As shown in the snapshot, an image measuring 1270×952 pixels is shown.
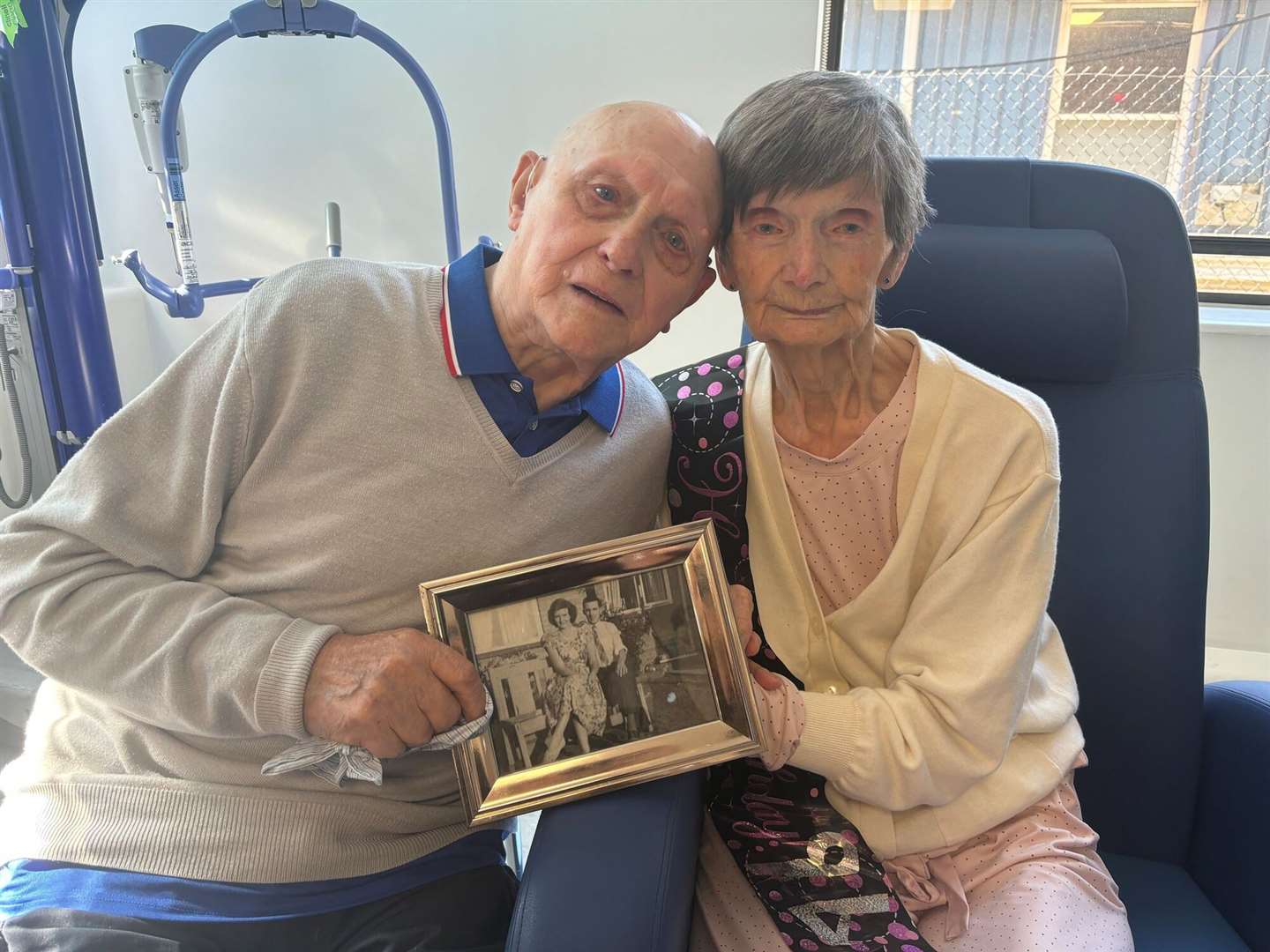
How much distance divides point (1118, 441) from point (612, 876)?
1078 mm

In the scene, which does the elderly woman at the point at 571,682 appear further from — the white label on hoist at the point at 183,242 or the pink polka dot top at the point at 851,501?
the white label on hoist at the point at 183,242

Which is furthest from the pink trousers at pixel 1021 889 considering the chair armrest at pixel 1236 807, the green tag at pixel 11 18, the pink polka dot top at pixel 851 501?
the green tag at pixel 11 18

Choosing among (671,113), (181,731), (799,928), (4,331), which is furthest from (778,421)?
(4,331)

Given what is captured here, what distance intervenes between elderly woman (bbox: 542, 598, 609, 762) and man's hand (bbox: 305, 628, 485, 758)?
0.09m

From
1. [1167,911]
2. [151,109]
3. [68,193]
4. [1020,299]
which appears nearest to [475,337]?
[1020,299]

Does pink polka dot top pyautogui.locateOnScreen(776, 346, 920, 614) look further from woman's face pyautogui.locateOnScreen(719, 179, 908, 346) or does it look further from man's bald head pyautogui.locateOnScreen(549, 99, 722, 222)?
man's bald head pyautogui.locateOnScreen(549, 99, 722, 222)

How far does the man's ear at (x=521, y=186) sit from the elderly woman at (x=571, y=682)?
1.70 ft

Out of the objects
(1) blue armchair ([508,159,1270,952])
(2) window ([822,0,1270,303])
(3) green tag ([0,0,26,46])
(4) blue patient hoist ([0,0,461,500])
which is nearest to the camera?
(1) blue armchair ([508,159,1270,952])

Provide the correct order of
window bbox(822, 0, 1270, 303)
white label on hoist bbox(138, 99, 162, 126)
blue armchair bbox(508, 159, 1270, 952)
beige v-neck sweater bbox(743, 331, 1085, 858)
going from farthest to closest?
window bbox(822, 0, 1270, 303) → white label on hoist bbox(138, 99, 162, 126) → blue armchair bbox(508, 159, 1270, 952) → beige v-neck sweater bbox(743, 331, 1085, 858)

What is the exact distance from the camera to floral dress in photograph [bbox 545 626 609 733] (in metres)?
0.97

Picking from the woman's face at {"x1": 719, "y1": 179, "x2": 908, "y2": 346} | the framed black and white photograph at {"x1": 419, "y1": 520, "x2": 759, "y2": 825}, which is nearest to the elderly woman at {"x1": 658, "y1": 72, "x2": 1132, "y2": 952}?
the woman's face at {"x1": 719, "y1": 179, "x2": 908, "y2": 346}

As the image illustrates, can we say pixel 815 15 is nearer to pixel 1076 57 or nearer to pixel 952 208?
pixel 1076 57

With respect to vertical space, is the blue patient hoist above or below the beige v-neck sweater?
above

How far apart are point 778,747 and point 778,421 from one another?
45cm
